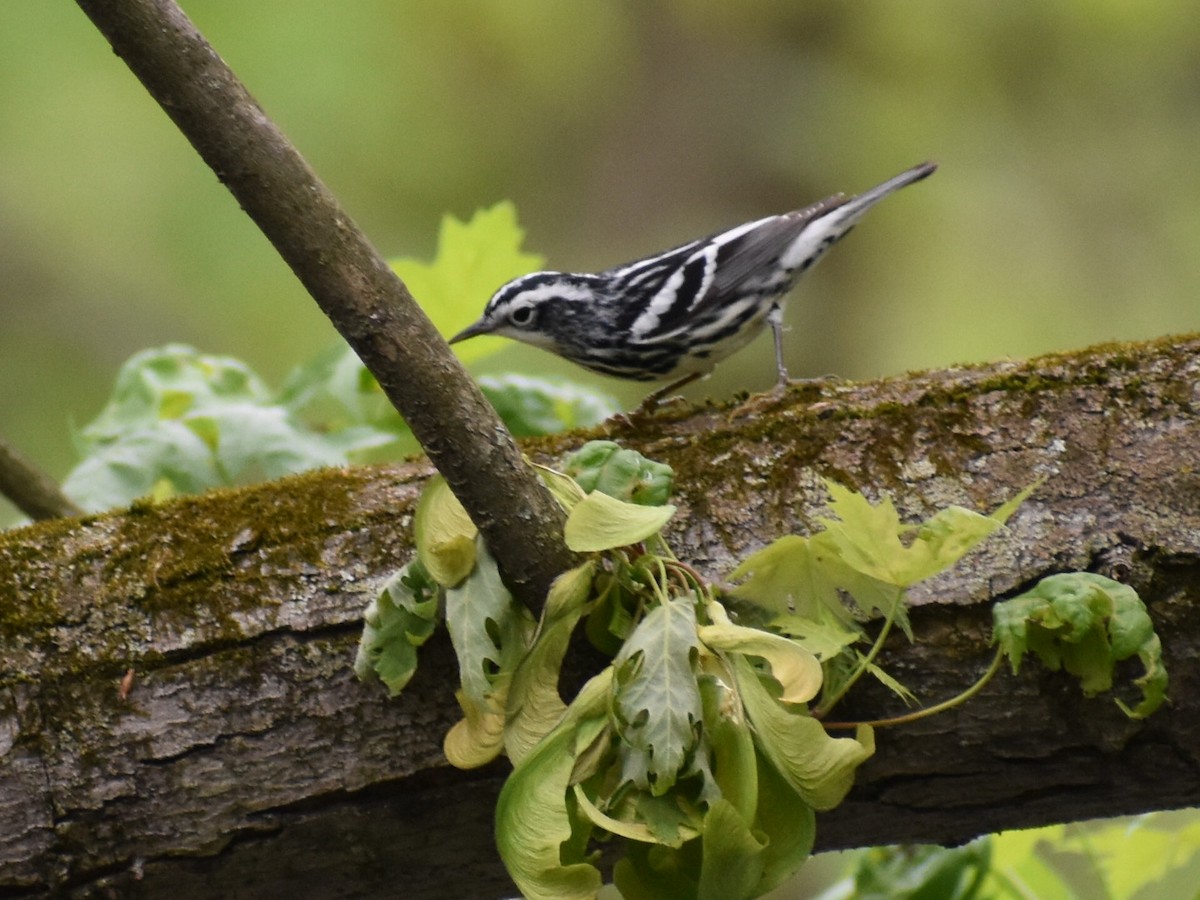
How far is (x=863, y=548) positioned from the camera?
1.25 meters

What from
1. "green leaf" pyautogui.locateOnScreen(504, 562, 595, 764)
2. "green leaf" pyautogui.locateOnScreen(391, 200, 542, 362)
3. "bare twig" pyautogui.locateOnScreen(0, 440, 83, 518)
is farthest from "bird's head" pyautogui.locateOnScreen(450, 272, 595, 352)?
"green leaf" pyautogui.locateOnScreen(504, 562, 595, 764)

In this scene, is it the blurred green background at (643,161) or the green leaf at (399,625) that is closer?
the green leaf at (399,625)

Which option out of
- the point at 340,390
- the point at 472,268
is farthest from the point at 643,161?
the point at 340,390

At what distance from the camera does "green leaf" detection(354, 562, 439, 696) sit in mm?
1429

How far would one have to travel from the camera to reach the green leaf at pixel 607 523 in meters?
1.24

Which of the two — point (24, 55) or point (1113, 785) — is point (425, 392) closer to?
point (1113, 785)

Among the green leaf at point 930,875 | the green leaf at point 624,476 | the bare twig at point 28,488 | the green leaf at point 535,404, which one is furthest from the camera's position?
Answer: the bare twig at point 28,488

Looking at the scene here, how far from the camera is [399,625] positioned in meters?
1.46

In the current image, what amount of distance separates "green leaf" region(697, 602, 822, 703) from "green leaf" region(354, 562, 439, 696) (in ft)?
1.14

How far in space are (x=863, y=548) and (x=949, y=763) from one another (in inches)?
15.8

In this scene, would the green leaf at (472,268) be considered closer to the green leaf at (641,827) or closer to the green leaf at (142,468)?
the green leaf at (142,468)

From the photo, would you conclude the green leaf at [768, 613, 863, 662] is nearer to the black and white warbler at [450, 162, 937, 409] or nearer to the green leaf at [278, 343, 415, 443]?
the green leaf at [278, 343, 415, 443]

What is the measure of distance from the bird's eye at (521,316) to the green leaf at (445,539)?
5.05 feet

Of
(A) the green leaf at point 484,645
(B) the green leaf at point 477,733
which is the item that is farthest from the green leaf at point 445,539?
(B) the green leaf at point 477,733
